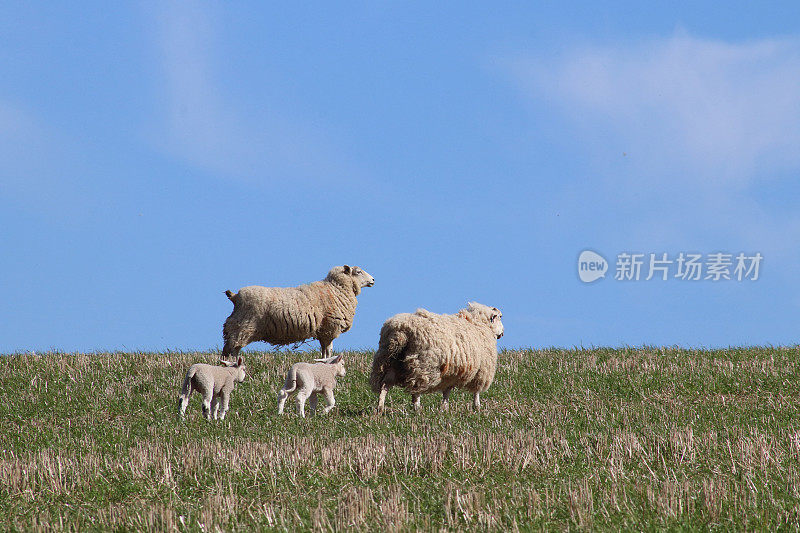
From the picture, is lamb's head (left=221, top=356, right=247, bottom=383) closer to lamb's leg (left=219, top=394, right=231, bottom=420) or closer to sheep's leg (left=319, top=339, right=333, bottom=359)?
lamb's leg (left=219, top=394, right=231, bottom=420)

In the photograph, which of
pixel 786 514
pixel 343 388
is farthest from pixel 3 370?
pixel 786 514

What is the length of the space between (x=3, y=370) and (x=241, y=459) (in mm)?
10595

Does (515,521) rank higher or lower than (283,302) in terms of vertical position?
lower

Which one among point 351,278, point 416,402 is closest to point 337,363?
point 416,402

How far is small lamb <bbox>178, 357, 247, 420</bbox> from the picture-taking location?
37.3 ft

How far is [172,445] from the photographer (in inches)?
386

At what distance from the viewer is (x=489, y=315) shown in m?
13.7

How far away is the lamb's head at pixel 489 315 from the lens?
1356 cm

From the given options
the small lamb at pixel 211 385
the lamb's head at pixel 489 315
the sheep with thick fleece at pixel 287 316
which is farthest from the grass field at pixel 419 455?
the sheep with thick fleece at pixel 287 316

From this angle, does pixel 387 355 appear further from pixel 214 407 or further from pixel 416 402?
pixel 214 407

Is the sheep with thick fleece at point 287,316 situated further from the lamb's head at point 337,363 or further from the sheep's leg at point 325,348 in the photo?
the lamb's head at point 337,363

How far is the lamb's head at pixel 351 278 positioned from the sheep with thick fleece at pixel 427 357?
611 cm

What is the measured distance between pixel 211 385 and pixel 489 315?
4996 millimetres

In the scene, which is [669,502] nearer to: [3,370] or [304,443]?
[304,443]
